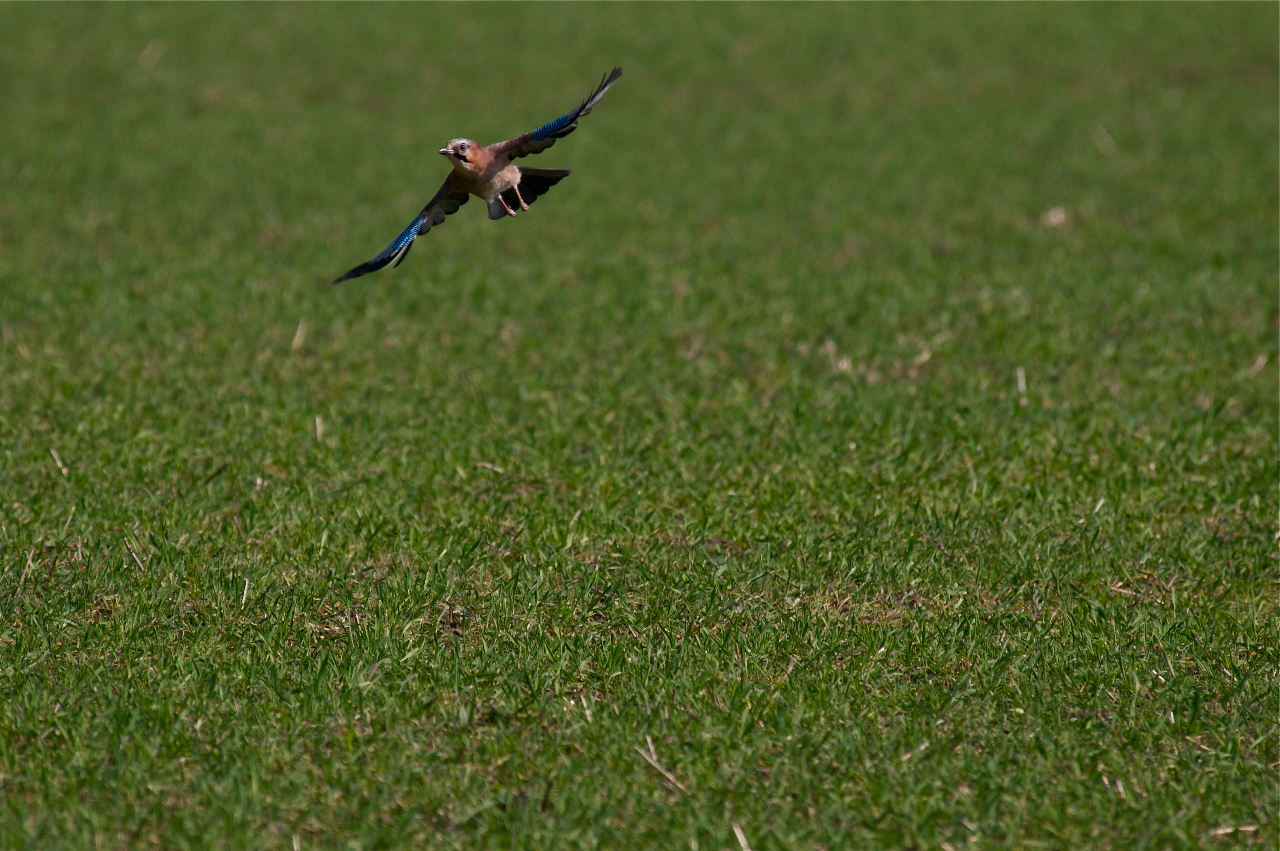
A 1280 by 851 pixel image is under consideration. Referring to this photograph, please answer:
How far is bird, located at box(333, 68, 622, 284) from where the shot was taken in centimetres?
341

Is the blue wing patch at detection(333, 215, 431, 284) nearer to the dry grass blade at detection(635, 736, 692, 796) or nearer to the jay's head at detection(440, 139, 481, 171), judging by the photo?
the jay's head at detection(440, 139, 481, 171)

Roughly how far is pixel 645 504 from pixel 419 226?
232 cm

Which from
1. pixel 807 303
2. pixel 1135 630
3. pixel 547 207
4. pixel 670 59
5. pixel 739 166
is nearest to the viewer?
pixel 1135 630

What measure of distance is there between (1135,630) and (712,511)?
1.82m

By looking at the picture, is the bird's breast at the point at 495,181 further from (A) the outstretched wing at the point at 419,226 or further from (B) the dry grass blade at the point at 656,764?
(B) the dry grass blade at the point at 656,764

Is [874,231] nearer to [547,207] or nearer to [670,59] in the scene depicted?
[547,207]

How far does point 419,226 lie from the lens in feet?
11.7

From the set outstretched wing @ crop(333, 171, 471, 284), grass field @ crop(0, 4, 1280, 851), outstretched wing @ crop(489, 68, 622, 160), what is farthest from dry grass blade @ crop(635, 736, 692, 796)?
outstretched wing @ crop(489, 68, 622, 160)

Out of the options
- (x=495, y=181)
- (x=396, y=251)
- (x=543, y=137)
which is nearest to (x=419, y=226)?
(x=396, y=251)

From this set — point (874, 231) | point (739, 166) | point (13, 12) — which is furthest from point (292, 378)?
point (13, 12)

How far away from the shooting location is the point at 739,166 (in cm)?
1304

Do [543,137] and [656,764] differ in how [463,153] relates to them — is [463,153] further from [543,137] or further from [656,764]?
[656,764]

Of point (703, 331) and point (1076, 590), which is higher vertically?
point (703, 331)

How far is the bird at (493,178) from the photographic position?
3406mm
